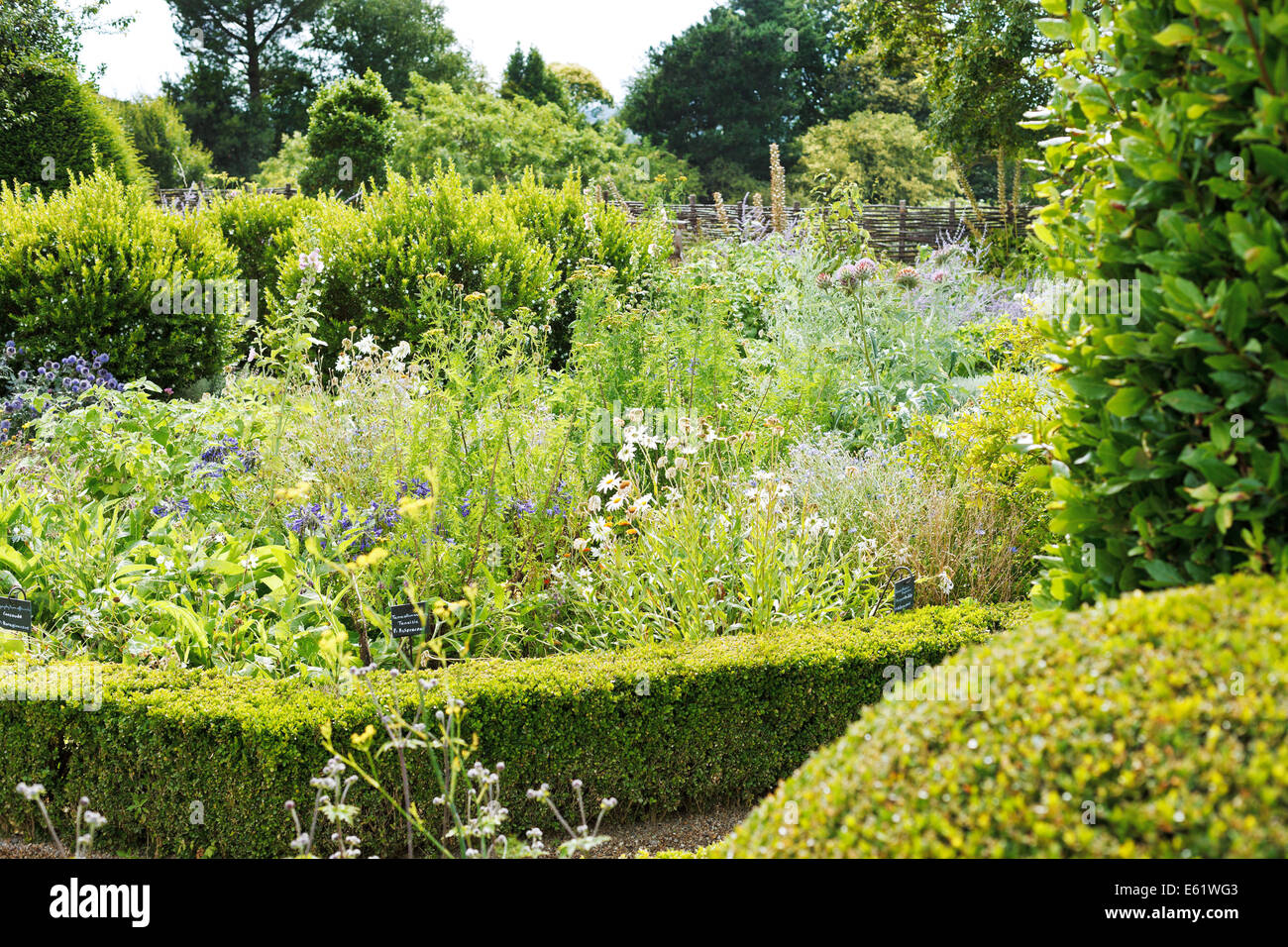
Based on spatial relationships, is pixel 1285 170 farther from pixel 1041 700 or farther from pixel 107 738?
pixel 107 738

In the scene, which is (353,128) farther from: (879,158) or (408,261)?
(879,158)

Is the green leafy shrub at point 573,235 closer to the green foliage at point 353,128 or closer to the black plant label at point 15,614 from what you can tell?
the black plant label at point 15,614

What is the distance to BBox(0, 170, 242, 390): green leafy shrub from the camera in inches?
269

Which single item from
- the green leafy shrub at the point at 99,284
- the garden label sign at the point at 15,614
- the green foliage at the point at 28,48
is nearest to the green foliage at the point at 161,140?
the green foliage at the point at 28,48

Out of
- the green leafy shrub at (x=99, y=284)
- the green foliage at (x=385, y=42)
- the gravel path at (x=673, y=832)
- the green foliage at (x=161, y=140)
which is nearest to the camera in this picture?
the gravel path at (x=673, y=832)

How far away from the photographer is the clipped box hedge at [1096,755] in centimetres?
131

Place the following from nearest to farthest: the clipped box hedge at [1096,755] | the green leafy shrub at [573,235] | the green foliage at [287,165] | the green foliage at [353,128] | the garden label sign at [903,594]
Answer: the clipped box hedge at [1096,755] < the garden label sign at [903,594] < the green leafy shrub at [573,235] < the green foliage at [353,128] < the green foliage at [287,165]

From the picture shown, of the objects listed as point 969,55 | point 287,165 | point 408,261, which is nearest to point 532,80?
point 287,165

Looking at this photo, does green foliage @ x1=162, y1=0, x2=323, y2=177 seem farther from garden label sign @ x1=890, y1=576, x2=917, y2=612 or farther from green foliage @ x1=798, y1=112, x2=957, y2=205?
garden label sign @ x1=890, y1=576, x2=917, y2=612

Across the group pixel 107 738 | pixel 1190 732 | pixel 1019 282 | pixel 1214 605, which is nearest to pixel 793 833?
pixel 1190 732

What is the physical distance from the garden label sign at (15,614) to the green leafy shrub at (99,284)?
413cm

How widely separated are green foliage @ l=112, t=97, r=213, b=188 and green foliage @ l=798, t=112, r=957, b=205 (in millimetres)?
17945
